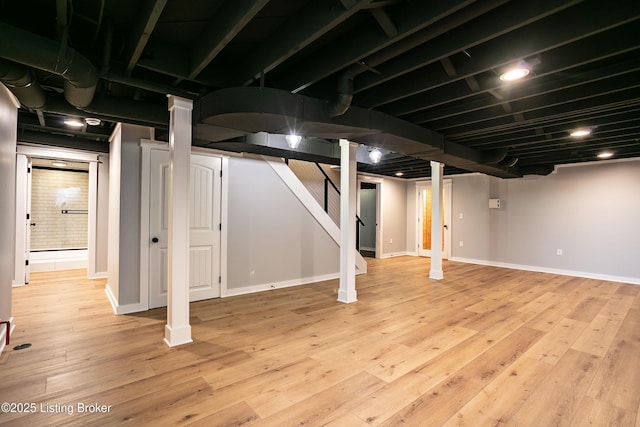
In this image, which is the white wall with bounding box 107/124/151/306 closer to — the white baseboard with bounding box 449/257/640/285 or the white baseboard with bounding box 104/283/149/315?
the white baseboard with bounding box 104/283/149/315

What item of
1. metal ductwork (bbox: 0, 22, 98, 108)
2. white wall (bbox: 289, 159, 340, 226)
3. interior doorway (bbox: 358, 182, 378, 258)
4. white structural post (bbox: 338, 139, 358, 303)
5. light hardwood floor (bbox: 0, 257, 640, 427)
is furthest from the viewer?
interior doorway (bbox: 358, 182, 378, 258)

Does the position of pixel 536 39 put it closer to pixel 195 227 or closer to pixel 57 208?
pixel 195 227

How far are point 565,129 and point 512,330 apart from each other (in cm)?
265

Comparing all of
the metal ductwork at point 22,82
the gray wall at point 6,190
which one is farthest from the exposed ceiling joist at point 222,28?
the gray wall at point 6,190

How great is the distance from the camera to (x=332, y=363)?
8.19 feet

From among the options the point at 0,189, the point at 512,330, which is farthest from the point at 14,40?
the point at 512,330

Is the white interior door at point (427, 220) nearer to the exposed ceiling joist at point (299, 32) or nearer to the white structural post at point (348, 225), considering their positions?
the white structural post at point (348, 225)

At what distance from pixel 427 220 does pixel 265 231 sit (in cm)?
603

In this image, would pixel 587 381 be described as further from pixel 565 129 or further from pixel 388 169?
pixel 388 169

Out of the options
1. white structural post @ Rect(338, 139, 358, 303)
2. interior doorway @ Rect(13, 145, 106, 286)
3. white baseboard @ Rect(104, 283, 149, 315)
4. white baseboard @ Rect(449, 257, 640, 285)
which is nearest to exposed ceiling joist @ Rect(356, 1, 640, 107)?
white structural post @ Rect(338, 139, 358, 303)

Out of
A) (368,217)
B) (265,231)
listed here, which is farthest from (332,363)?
(368,217)

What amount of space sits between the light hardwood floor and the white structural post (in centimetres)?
28

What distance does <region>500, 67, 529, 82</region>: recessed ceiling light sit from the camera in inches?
91.0

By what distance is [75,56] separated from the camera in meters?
1.84
